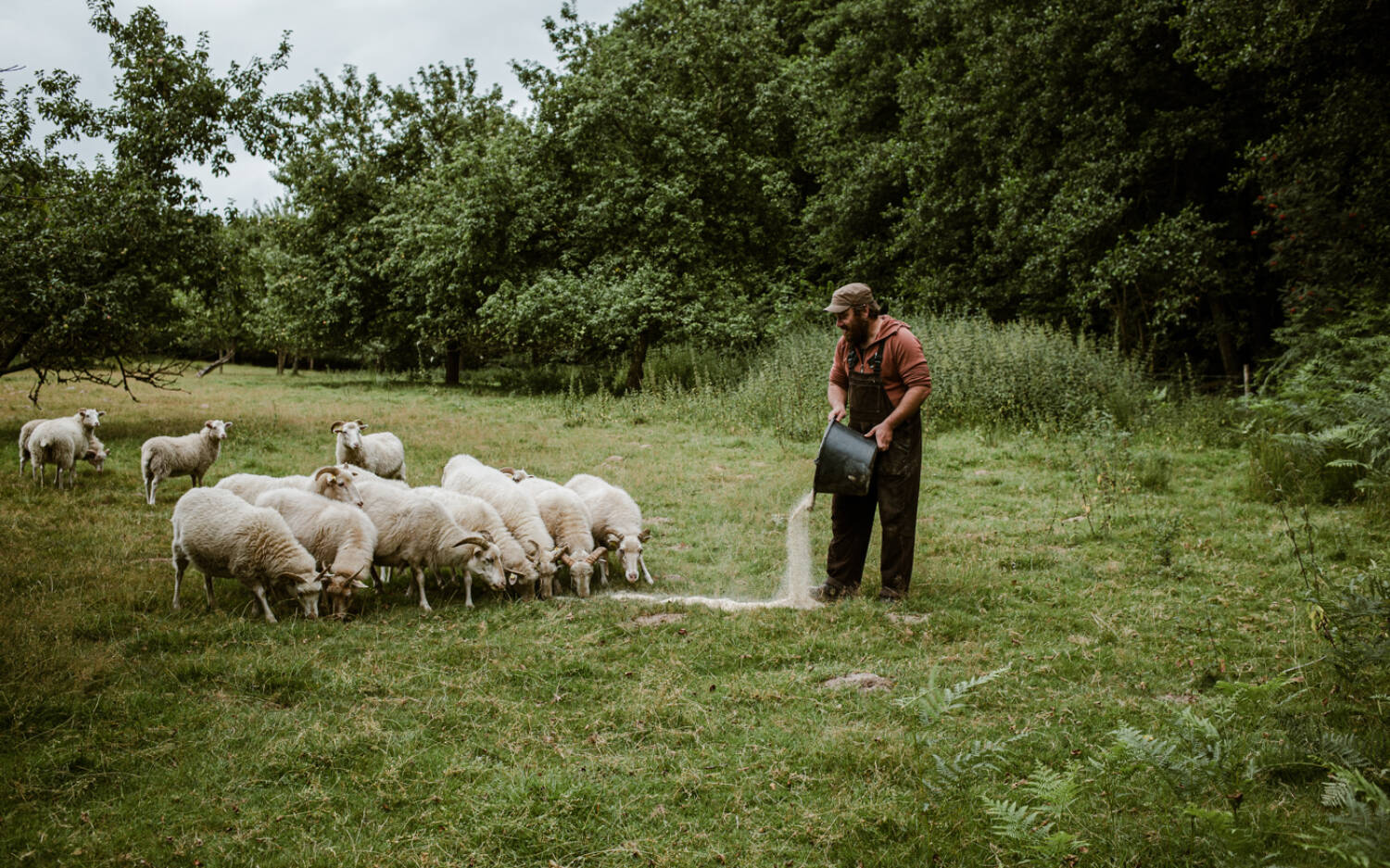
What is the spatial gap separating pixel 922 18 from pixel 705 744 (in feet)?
72.0

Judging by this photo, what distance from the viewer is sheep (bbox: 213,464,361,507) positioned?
24.4 ft

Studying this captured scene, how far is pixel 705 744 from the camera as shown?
4.32 m

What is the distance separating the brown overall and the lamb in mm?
2664

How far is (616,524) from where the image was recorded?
7949mm

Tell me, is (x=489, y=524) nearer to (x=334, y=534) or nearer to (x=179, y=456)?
(x=334, y=534)

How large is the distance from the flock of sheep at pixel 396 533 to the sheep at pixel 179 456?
9.37 feet

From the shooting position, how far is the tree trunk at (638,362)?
22.8 m

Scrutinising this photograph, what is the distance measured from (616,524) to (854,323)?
3.09 meters

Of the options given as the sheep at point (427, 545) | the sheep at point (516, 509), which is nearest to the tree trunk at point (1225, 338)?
the sheep at point (516, 509)

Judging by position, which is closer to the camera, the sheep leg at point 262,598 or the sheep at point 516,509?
the sheep leg at point 262,598

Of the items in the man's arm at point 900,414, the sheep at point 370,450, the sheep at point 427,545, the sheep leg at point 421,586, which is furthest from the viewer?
the sheep at point 370,450

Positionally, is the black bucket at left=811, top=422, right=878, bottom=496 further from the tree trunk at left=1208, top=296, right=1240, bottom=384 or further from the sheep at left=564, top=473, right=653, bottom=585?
the tree trunk at left=1208, top=296, right=1240, bottom=384

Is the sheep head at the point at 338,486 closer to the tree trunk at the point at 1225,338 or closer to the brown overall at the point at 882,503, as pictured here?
the brown overall at the point at 882,503

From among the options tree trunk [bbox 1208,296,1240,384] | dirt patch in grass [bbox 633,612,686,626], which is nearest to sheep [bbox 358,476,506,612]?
dirt patch in grass [bbox 633,612,686,626]
